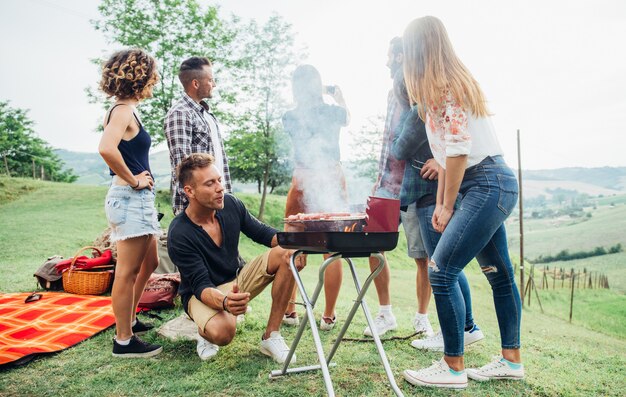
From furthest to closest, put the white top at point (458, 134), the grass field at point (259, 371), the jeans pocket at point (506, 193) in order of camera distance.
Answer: the grass field at point (259, 371) < the jeans pocket at point (506, 193) < the white top at point (458, 134)

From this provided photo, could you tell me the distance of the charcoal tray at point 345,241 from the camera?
2076 mm

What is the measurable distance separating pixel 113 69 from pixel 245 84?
1566 centimetres

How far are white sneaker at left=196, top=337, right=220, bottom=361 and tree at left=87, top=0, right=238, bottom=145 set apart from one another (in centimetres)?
1494

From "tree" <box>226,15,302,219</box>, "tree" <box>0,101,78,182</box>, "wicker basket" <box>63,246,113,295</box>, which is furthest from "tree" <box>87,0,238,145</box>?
"tree" <box>0,101,78,182</box>

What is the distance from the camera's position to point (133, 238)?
118 inches

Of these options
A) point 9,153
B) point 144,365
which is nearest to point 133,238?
point 144,365

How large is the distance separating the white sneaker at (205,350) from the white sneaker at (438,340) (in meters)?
1.53

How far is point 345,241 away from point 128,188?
1732mm

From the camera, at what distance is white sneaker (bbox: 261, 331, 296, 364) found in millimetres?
2934

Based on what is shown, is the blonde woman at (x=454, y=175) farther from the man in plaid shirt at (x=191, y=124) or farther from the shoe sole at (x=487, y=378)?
the man in plaid shirt at (x=191, y=124)

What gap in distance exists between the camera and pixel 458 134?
229cm

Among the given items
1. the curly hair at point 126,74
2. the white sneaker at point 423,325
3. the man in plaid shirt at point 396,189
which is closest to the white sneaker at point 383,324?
the man in plaid shirt at point 396,189

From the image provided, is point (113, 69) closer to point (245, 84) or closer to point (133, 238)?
point (133, 238)

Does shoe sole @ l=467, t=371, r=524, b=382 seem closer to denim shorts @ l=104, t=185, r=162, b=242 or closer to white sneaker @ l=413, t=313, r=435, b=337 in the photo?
white sneaker @ l=413, t=313, r=435, b=337
